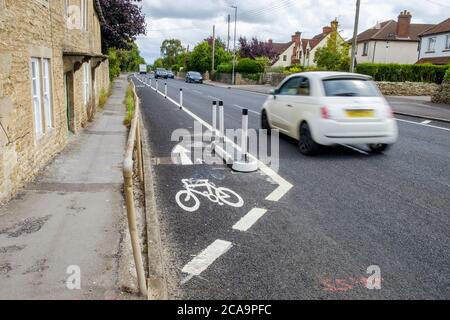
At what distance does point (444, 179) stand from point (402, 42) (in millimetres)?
52727

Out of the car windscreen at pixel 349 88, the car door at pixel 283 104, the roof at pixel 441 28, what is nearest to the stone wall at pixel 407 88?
the roof at pixel 441 28

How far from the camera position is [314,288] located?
3621 mm

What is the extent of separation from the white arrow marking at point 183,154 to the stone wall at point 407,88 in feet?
84.6

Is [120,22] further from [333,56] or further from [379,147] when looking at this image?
[379,147]

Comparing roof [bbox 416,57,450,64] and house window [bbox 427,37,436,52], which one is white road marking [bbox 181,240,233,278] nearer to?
roof [bbox 416,57,450,64]

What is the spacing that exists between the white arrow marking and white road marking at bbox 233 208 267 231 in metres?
3.03

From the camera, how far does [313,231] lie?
15.9 feet

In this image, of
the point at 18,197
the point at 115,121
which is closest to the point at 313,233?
the point at 18,197

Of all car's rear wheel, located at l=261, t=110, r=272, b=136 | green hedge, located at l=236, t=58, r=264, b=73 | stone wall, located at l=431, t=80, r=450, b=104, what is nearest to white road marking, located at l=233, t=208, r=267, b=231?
car's rear wheel, located at l=261, t=110, r=272, b=136

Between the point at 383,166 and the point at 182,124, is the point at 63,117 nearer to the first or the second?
the point at 182,124

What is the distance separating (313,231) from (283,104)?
220 inches

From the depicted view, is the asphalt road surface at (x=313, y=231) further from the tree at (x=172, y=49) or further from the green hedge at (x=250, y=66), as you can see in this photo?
the tree at (x=172, y=49)

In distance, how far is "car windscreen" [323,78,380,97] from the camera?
842cm

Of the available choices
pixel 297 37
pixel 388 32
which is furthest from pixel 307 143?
pixel 297 37
